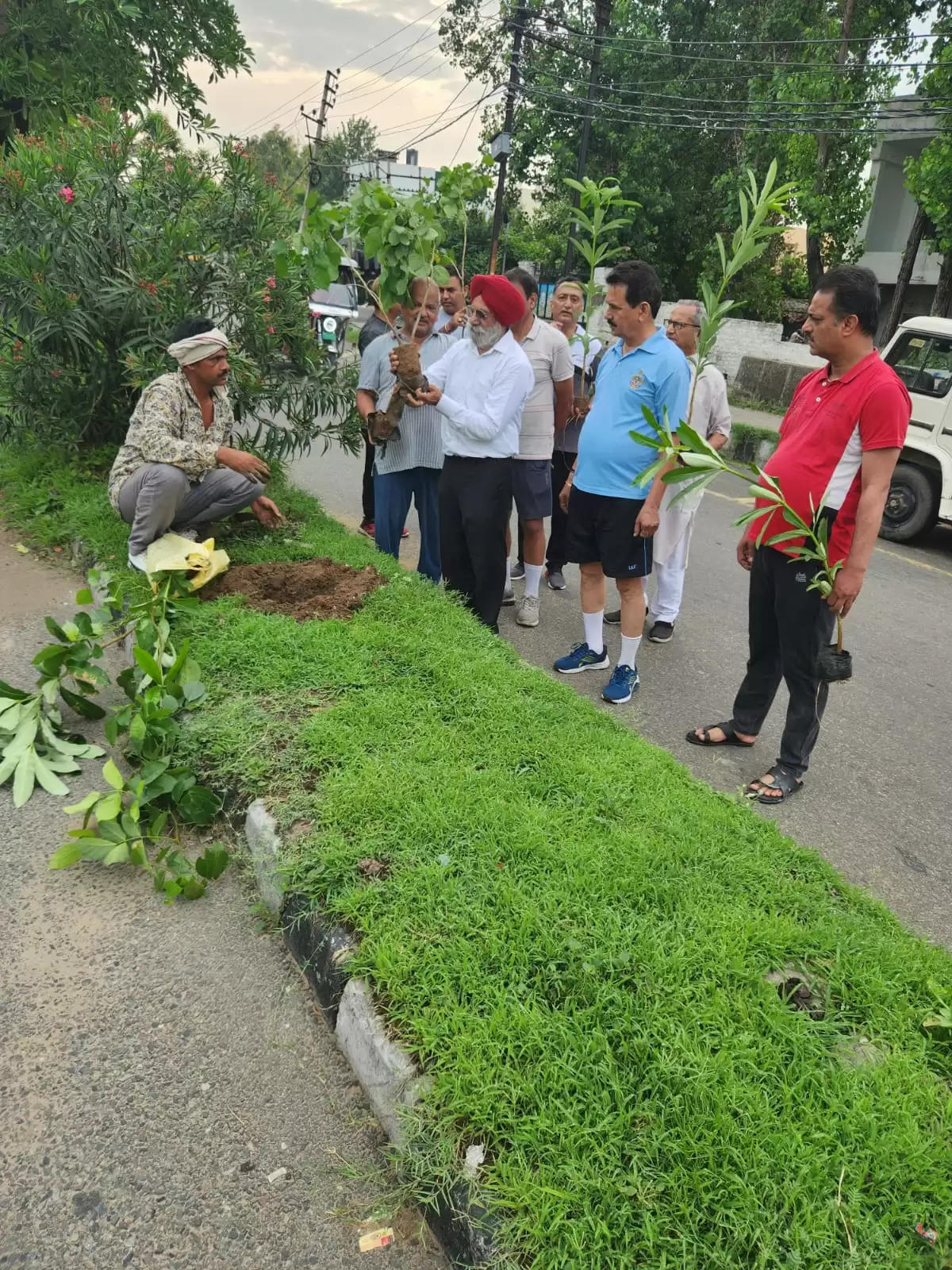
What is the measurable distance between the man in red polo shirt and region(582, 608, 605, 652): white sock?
3.36 feet

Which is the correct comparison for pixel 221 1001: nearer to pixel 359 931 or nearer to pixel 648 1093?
pixel 359 931

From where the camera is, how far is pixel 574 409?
17.4 feet

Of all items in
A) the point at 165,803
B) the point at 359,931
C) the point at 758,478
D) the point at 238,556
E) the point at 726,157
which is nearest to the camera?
the point at 359,931

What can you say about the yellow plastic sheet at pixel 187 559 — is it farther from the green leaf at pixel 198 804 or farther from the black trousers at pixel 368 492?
the black trousers at pixel 368 492

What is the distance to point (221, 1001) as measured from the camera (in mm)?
2348

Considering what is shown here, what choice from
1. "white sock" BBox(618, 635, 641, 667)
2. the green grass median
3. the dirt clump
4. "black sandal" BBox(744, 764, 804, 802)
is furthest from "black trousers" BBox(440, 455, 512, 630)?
"black sandal" BBox(744, 764, 804, 802)

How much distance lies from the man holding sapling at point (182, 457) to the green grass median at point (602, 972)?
1.20 m

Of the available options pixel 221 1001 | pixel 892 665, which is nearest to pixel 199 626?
pixel 221 1001

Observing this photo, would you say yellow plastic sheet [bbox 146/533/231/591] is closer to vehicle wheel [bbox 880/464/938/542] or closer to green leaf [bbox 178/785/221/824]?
green leaf [bbox 178/785/221/824]

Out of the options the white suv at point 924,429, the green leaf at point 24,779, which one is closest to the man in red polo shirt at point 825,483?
the green leaf at point 24,779

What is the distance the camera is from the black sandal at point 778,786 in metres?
3.59

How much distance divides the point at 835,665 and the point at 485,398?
79.0 inches

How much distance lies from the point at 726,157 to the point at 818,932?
24665 mm

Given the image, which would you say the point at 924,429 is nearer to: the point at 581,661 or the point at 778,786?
the point at 581,661
